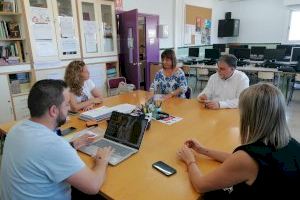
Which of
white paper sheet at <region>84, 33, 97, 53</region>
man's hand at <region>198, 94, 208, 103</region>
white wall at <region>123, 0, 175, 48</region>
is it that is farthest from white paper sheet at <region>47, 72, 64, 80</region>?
man's hand at <region>198, 94, 208, 103</region>

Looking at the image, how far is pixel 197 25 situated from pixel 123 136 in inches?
276

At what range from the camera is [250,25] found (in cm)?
905

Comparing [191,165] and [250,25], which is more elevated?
[250,25]

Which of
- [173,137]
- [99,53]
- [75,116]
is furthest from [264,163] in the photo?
[99,53]

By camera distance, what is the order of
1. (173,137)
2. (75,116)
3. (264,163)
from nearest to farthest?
(264,163) → (173,137) → (75,116)

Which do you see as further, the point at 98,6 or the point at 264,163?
the point at 98,6

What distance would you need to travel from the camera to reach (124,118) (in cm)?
158

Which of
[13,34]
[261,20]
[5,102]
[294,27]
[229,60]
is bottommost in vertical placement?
[5,102]

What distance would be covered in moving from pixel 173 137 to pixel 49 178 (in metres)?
0.89

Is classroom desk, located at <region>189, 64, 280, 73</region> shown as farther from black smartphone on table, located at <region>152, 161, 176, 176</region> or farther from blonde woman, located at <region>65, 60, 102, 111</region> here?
black smartphone on table, located at <region>152, 161, 176, 176</region>

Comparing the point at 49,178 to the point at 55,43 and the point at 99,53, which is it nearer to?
the point at 55,43

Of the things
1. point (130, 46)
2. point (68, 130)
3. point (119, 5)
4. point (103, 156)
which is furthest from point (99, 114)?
point (119, 5)

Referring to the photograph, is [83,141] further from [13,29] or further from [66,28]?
[66,28]

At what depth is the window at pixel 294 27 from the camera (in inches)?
320
